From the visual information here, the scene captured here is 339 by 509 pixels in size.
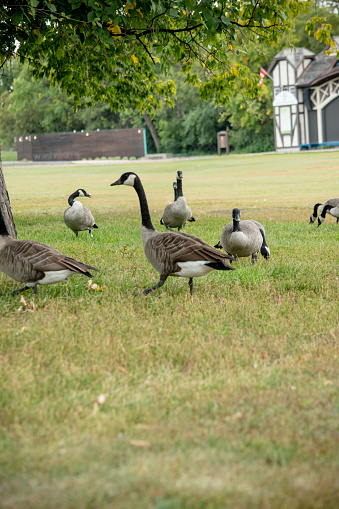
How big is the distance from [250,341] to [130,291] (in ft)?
7.24

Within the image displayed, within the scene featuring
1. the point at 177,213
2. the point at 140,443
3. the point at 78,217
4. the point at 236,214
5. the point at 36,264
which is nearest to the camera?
the point at 140,443

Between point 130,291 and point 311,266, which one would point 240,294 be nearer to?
point 130,291

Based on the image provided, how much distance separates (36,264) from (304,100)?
1981 inches

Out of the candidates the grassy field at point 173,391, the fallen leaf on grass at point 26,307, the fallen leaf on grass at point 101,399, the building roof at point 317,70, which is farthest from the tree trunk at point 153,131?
the fallen leaf on grass at point 101,399

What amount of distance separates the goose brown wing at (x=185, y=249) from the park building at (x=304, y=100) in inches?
1857

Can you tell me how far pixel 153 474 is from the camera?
272 cm

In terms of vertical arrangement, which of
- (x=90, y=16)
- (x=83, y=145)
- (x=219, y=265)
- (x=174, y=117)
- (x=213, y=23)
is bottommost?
(x=219, y=265)

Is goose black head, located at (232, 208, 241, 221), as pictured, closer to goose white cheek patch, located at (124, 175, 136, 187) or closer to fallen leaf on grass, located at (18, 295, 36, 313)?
goose white cheek patch, located at (124, 175, 136, 187)

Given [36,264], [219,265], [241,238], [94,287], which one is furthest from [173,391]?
[241,238]

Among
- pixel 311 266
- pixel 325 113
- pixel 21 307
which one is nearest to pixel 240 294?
pixel 311 266

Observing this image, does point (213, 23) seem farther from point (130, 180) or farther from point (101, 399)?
point (101, 399)

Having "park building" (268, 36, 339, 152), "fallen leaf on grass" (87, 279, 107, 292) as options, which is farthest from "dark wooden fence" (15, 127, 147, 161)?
"fallen leaf on grass" (87, 279, 107, 292)

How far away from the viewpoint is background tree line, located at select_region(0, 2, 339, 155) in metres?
58.6

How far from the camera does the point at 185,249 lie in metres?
5.85
